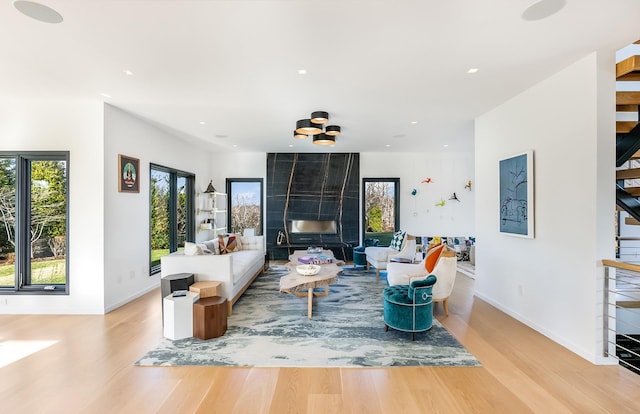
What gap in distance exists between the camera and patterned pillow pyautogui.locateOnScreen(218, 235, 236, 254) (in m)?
5.81

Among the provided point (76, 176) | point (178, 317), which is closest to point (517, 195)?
point (178, 317)

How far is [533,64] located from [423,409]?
11.2 feet

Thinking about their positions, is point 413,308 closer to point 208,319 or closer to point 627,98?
point 208,319

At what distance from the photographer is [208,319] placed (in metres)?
3.34

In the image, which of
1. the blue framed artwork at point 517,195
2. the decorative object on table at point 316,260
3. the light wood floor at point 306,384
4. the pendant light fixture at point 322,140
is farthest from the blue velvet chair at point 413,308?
the pendant light fixture at point 322,140

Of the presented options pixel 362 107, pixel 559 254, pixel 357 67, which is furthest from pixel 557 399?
pixel 362 107

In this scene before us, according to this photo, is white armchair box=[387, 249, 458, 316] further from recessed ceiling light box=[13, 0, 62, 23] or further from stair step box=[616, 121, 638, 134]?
recessed ceiling light box=[13, 0, 62, 23]

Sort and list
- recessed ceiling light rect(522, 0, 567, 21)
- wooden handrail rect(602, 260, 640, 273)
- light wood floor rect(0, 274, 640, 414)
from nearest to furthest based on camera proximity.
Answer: recessed ceiling light rect(522, 0, 567, 21)
light wood floor rect(0, 274, 640, 414)
wooden handrail rect(602, 260, 640, 273)

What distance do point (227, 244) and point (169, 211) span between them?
1584 millimetres

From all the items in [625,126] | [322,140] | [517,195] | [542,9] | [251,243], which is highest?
[542,9]

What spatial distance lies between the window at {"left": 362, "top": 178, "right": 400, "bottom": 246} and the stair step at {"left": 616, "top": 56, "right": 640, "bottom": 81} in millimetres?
5216

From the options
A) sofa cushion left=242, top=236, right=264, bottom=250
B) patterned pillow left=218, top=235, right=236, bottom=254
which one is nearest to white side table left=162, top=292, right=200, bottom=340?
patterned pillow left=218, top=235, right=236, bottom=254

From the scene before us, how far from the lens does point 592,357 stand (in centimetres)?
290

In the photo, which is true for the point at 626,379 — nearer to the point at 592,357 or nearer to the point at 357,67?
the point at 592,357
